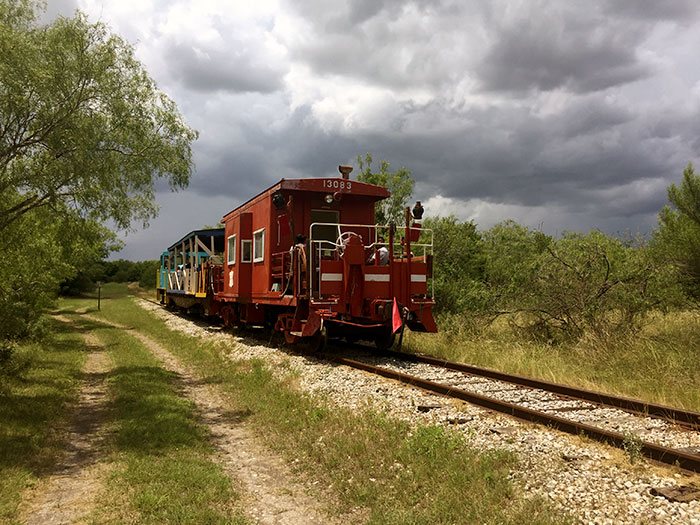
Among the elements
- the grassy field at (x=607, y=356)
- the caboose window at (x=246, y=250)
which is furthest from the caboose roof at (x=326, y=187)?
the grassy field at (x=607, y=356)

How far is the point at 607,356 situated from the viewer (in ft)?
31.4

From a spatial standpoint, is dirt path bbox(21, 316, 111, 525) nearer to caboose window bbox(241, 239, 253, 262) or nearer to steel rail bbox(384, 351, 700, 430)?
steel rail bbox(384, 351, 700, 430)

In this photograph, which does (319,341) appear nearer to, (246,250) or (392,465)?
(246,250)

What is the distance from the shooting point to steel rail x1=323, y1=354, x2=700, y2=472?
14.5ft

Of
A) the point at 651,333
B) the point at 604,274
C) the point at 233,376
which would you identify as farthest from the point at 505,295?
the point at 233,376

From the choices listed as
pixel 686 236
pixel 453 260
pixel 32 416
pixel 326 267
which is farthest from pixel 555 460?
pixel 453 260

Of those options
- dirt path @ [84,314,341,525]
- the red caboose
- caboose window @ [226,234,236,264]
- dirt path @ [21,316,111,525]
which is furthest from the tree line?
dirt path @ [21,316,111,525]

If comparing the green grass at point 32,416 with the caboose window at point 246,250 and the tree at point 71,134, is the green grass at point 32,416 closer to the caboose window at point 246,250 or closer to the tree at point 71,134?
the tree at point 71,134

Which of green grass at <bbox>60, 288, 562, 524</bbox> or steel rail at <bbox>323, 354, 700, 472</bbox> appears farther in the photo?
steel rail at <bbox>323, 354, 700, 472</bbox>

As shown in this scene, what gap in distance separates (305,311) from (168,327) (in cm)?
1131

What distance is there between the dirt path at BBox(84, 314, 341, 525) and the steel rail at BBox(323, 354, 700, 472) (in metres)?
2.59

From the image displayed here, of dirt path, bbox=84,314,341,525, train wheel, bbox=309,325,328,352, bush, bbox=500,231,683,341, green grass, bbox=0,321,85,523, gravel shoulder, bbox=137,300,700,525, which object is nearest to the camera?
gravel shoulder, bbox=137,300,700,525

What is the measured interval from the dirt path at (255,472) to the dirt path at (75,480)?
1303 millimetres

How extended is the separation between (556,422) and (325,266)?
555 cm
